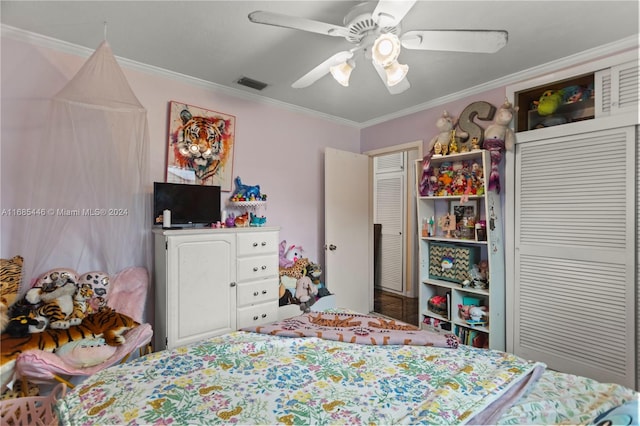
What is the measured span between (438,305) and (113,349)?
2.73 metres

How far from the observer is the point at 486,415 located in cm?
109

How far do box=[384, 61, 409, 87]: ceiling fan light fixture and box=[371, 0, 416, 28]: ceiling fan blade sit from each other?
0.22 meters

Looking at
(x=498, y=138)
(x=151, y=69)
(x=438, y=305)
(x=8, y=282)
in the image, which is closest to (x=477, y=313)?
(x=438, y=305)

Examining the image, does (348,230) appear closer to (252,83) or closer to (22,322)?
(252,83)

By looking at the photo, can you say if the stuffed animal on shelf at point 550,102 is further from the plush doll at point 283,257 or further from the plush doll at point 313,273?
the plush doll at point 283,257

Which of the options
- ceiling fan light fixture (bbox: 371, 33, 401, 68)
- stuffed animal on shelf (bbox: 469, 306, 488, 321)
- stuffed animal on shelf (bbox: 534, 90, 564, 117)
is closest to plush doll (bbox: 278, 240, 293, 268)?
stuffed animal on shelf (bbox: 469, 306, 488, 321)

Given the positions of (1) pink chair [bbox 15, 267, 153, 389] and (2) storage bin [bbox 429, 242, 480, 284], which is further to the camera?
(2) storage bin [bbox 429, 242, 480, 284]

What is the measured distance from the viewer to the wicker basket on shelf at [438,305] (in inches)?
120

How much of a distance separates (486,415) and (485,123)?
2.63 meters

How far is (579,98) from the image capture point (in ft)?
8.10

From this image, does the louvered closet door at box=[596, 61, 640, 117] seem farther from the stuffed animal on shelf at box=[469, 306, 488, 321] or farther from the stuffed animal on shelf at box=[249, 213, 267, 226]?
the stuffed animal on shelf at box=[249, 213, 267, 226]

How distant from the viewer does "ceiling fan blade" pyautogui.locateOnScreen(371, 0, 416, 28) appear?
1.38m

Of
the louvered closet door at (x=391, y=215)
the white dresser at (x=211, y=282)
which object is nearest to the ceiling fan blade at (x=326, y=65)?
the white dresser at (x=211, y=282)

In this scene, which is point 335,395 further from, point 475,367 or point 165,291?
point 165,291
